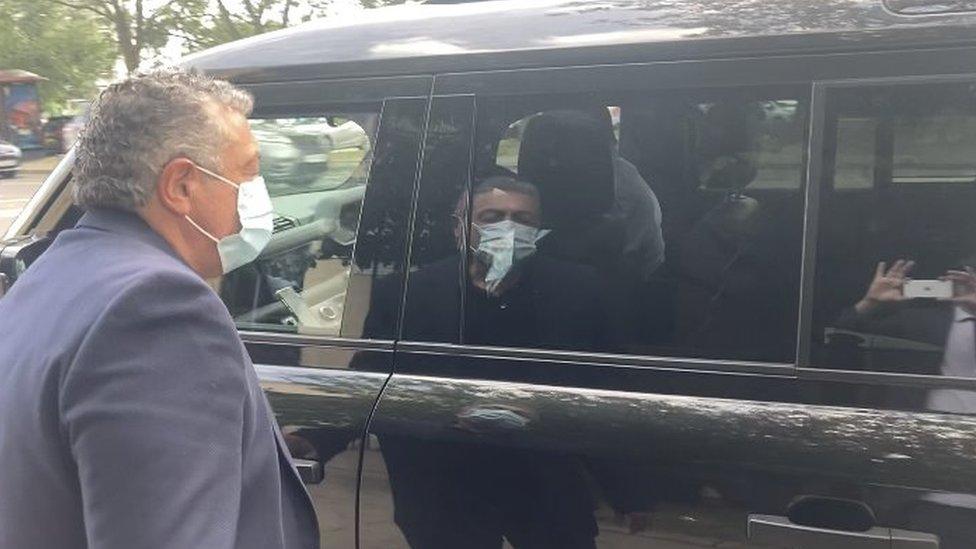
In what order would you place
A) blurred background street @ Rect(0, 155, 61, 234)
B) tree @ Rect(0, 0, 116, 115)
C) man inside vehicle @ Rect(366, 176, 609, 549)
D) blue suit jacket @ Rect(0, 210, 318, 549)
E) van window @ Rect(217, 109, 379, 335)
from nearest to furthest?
blue suit jacket @ Rect(0, 210, 318, 549) → man inside vehicle @ Rect(366, 176, 609, 549) → van window @ Rect(217, 109, 379, 335) → blurred background street @ Rect(0, 155, 61, 234) → tree @ Rect(0, 0, 116, 115)

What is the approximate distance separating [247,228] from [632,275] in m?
0.74

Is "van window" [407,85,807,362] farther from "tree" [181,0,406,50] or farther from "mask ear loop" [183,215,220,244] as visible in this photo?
"tree" [181,0,406,50]

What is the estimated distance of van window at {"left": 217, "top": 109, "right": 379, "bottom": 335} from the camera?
2.14 m

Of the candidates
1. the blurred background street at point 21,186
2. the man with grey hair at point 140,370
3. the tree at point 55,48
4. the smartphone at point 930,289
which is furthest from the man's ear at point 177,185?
the tree at point 55,48

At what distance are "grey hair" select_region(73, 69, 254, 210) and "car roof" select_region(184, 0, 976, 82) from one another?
0.77 meters

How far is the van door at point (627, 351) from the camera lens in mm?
1657

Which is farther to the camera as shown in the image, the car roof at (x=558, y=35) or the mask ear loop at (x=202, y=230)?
the car roof at (x=558, y=35)

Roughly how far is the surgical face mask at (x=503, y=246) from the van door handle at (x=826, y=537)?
2.23ft

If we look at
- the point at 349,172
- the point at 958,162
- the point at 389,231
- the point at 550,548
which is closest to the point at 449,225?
the point at 389,231

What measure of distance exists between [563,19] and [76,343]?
125 centimetres

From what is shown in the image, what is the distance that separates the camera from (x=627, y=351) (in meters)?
1.85

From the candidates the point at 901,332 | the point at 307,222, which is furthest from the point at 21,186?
the point at 901,332

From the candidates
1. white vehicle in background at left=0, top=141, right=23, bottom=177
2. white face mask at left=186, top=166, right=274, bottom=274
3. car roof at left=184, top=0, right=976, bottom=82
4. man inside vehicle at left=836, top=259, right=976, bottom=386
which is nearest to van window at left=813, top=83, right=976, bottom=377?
man inside vehicle at left=836, top=259, right=976, bottom=386

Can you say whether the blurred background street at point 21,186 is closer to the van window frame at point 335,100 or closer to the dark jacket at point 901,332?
the van window frame at point 335,100
